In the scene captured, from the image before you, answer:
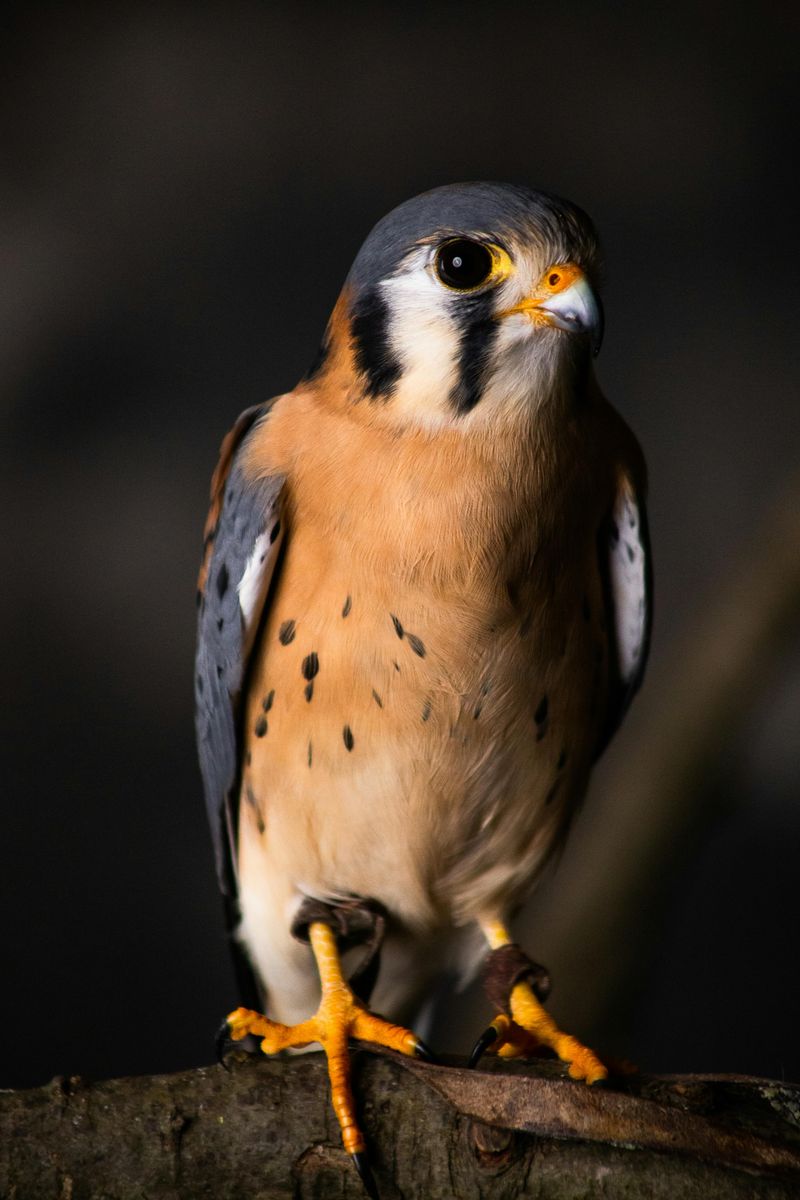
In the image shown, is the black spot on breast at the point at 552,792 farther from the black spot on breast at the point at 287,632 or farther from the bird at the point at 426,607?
the black spot on breast at the point at 287,632

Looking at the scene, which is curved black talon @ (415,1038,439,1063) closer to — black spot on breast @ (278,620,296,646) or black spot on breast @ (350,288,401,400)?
black spot on breast @ (278,620,296,646)

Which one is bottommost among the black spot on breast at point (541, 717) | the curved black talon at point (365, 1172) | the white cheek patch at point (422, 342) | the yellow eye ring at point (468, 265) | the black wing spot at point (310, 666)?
the curved black talon at point (365, 1172)

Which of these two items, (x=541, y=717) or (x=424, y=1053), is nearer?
(x=424, y=1053)

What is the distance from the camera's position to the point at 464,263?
1443 mm

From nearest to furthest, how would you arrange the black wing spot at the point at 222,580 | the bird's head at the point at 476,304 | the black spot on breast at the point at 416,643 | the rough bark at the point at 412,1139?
the rough bark at the point at 412,1139, the bird's head at the point at 476,304, the black spot on breast at the point at 416,643, the black wing spot at the point at 222,580

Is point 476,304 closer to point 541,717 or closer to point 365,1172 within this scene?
point 541,717

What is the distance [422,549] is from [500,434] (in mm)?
152

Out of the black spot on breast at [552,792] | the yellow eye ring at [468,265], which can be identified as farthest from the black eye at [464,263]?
the black spot on breast at [552,792]

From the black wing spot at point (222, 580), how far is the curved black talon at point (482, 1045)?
61 cm

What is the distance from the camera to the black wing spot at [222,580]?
170 cm

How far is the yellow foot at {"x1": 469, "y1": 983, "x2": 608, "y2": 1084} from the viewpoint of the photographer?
158cm

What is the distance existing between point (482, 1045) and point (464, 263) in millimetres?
861

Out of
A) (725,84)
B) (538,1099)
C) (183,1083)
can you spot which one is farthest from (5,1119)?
(725,84)

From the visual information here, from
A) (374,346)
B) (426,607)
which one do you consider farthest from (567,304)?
(426,607)
